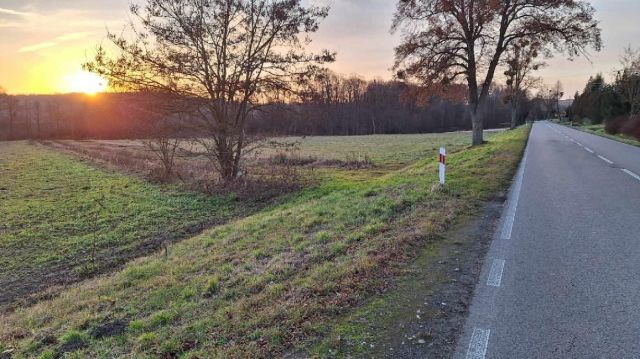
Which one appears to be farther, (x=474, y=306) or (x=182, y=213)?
(x=182, y=213)

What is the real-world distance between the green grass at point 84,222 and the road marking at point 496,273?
793 centimetres

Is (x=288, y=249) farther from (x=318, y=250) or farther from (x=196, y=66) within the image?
(x=196, y=66)

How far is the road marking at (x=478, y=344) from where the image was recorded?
344 centimetres

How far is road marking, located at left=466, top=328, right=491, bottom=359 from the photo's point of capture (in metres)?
3.44

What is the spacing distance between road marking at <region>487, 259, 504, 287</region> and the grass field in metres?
1.07

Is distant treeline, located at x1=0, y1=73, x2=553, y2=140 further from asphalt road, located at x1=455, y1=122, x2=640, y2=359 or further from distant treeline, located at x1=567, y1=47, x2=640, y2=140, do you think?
asphalt road, located at x1=455, y1=122, x2=640, y2=359

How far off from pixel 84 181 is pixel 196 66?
9.98m

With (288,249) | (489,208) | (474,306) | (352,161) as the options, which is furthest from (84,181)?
(474,306)

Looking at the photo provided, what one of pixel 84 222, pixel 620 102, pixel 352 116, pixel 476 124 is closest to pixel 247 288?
pixel 84 222

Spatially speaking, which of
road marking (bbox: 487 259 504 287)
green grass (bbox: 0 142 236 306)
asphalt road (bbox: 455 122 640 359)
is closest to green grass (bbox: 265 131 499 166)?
green grass (bbox: 0 142 236 306)

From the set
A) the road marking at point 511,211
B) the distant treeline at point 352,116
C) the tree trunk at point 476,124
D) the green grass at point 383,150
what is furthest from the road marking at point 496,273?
the distant treeline at point 352,116

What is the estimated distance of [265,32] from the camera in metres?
17.6

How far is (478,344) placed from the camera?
358 cm

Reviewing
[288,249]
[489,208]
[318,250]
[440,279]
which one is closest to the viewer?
[440,279]
